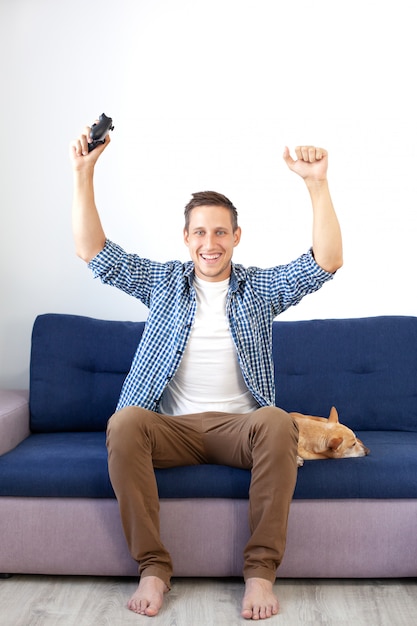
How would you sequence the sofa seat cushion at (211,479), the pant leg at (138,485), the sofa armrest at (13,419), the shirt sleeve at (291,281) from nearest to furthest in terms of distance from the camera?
the pant leg at (138,485), the sofa seat cushion at (211,479), the shirt sleeve at (291,281), the sofa armrest at (13,419)

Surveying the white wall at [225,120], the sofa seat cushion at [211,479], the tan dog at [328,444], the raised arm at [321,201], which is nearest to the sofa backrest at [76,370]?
the white wall at [225,120]

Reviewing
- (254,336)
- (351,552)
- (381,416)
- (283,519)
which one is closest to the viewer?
(283,519)

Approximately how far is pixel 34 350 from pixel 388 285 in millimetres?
1477

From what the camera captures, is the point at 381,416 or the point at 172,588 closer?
the point at 172,588

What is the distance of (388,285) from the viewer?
Result: 10.9 ft

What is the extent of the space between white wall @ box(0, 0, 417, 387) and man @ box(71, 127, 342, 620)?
0.87 m

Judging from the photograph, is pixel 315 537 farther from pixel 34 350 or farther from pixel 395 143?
pixel 395 143

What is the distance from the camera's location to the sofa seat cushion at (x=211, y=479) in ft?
7.33

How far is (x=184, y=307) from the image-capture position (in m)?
2.42

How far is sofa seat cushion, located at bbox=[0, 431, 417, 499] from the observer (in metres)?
2.23

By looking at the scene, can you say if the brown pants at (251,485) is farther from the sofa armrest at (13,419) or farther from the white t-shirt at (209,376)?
the sofa armrest at (13,419)

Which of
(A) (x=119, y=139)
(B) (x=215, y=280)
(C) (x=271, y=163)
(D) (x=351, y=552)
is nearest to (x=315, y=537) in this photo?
(D) (x=351, y=552)

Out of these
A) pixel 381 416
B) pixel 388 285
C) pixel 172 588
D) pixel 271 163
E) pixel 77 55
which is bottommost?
pixel 172 588

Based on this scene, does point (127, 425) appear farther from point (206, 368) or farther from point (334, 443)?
point (334, 443)
